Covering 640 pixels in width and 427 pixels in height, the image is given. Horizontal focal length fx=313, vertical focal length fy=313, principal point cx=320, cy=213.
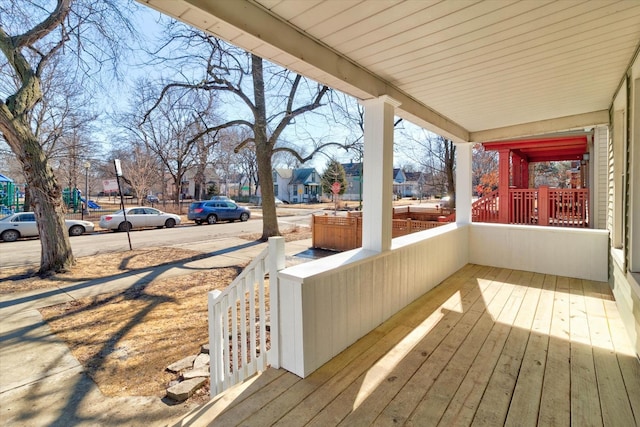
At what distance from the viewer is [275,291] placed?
2.12 metres

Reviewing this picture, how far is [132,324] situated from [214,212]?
12.6 m

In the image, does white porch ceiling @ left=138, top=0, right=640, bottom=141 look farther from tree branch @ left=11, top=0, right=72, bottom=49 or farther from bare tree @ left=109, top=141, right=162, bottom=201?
bare tree @ left=109, top=141, right=162, bottom=201

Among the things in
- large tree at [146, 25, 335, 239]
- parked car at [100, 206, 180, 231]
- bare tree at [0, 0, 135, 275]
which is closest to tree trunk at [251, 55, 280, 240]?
large tree at [146, 25, 335, 239]

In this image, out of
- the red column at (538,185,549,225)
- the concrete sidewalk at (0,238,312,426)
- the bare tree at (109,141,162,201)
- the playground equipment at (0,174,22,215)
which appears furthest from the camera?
the bare tree at (109,141,162,201)

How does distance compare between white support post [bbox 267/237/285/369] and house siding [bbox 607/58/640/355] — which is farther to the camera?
house siding [bbox 607/58/640/355]

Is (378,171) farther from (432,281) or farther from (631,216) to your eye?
(631,216)

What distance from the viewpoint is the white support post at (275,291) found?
2.13m

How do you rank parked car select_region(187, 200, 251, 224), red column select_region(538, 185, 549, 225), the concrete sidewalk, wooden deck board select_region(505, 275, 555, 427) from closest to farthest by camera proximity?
wooden deck board select_region(505, 275, 555, 427) < the concrete sidewalk < red column select_region(538, 185, 549, 225) < parked car select_region(187, 200, 251, 224)

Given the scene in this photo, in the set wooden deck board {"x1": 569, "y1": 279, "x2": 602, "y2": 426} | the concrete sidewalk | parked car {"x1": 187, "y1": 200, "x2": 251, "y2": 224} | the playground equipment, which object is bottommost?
the concrete sidewalk

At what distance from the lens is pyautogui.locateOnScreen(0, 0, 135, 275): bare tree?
5668 mm

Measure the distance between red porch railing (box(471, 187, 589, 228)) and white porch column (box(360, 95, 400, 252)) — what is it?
17.6 ft

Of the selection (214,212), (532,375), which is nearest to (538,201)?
(532,375)

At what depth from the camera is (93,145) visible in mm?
16688

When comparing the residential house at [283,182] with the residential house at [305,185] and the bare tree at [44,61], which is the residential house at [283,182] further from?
the bare tree at [44,61]
